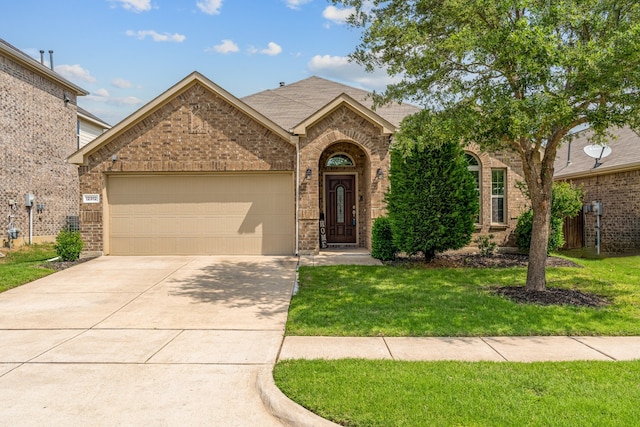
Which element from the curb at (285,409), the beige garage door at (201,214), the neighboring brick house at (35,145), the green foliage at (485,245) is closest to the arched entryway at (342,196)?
the beige garage door at (201,214)

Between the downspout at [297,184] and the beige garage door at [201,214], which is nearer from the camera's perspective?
the downspout at [297,184]

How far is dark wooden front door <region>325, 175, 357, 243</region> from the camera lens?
48.6 feet

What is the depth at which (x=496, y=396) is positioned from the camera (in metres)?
4.00

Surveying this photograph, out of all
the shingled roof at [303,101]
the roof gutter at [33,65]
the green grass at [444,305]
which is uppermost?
the roof gutter at [33,65]

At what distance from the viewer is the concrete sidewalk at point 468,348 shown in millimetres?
5246

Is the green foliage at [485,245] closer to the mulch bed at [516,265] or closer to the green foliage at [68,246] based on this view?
the mulch bed at [516,265]

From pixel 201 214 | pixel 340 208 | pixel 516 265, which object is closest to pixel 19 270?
pixel 201 214

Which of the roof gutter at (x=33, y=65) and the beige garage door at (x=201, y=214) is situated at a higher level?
the roof gutter at (x=33, y=65)

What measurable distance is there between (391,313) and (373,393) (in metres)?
3.14

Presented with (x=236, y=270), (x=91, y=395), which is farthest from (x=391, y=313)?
(x=236, y=270)

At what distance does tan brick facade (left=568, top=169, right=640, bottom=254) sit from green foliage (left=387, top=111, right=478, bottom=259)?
6406 millimetres

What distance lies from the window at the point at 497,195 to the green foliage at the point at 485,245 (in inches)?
34.4

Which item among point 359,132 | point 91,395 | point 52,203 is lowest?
point 91,395

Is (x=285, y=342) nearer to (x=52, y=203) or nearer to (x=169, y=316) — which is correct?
(x=169, y=316)
